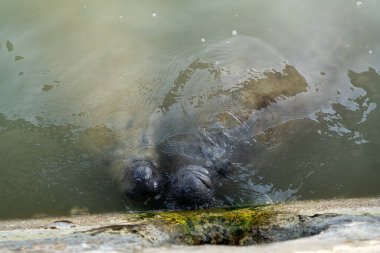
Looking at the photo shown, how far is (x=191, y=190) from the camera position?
557 cm

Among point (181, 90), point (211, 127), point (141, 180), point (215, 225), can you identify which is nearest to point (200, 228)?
point (215, 225)

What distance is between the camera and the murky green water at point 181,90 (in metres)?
6.27

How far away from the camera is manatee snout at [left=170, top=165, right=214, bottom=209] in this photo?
557 cm

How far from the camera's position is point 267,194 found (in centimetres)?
611

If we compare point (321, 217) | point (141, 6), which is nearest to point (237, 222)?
point (321, 217)

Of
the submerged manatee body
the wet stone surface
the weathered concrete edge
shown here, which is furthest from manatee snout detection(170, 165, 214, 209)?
the weathered concrete edge

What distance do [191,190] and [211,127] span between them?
107 centimetres

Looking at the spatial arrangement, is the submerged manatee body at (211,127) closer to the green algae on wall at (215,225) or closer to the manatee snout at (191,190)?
the manatee snout at (191,190)

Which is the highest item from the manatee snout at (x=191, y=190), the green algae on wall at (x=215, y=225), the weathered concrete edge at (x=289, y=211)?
the manatee snout at (x=191, y=190)

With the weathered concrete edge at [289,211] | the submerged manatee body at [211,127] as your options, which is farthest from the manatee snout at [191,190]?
the weathered concrete edge at [289,211]

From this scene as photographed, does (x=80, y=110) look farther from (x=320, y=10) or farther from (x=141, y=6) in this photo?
(x=320, y=10)

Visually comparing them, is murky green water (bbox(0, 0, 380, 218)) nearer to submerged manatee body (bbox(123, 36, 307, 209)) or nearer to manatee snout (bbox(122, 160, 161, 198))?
submerged manatee body (bbox(123, 36, 307, 209))

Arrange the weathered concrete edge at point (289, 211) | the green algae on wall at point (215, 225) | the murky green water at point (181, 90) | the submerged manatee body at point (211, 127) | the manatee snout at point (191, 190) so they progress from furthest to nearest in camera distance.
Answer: the murky green water at point (181, 90)
the submerged manatee body at point (211, 127)
the manatee snout at point (191, 190)
the weathered concrete edge at point (289, 211)
the green algae on wall at point (215, 225)

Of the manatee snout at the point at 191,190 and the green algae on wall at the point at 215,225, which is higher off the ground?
the manatee snout at the point at 191,190
